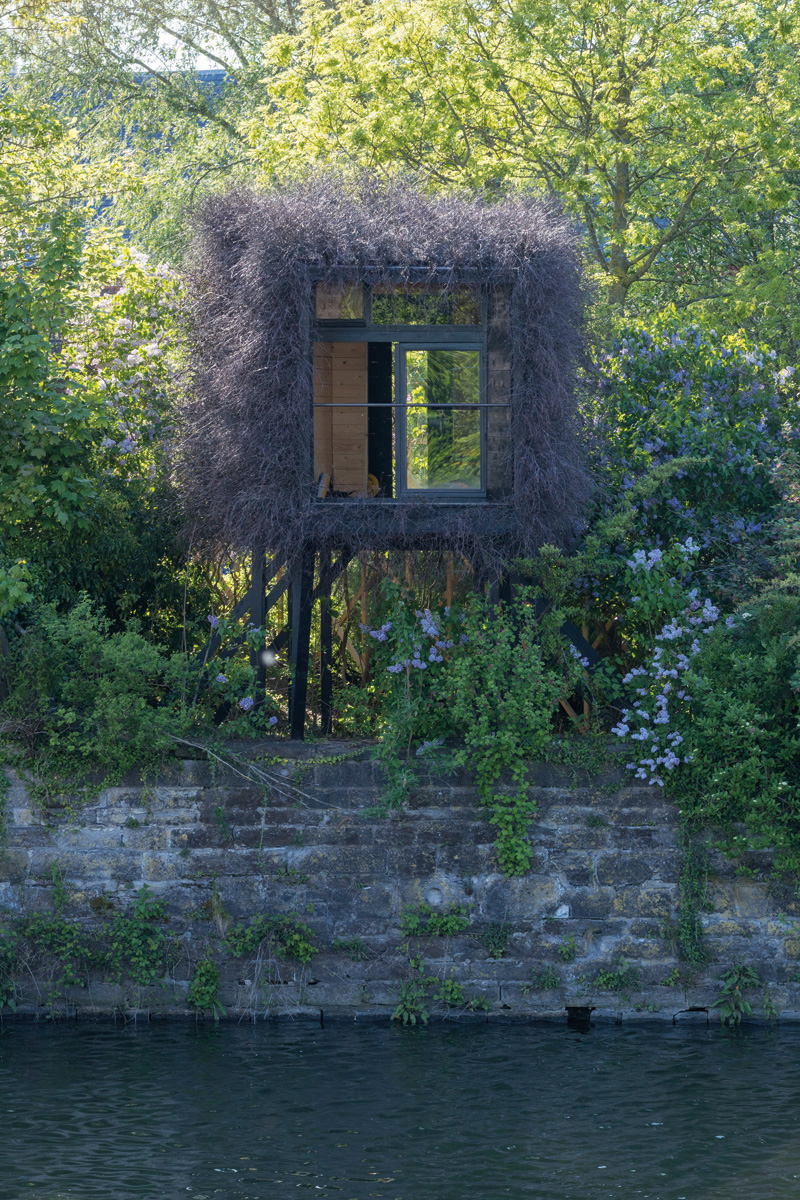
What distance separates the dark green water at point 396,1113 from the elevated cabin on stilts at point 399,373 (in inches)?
107

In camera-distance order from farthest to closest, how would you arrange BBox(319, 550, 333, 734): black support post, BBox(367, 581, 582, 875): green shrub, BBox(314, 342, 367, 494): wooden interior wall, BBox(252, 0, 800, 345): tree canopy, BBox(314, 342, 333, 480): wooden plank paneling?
BBox(252, 0, 800, 345): tree canopy, BBox(319, 550, 333, 734): black support post, BBox(314, 342, 367, 494): wooden interior wall, BBox(314, 342, 333, 480): wooden plank paneling, BBox(367, 581, 582, 875): green shrub

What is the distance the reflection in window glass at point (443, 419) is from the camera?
9945 mm

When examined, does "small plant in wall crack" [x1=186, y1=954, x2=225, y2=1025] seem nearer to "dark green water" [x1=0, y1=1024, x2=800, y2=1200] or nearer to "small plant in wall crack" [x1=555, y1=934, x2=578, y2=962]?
"dark green water" [x1=0, y1=1024, x2=800, y2=1200]

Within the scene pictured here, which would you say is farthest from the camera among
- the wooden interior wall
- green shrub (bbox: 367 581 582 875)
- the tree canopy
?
the tree canopy

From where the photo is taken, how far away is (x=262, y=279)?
31.6ft

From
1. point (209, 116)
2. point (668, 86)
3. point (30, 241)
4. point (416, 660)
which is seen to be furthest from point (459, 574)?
point (209, 116)

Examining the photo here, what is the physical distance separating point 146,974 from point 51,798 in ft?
4.41

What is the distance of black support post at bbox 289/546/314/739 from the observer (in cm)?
1005

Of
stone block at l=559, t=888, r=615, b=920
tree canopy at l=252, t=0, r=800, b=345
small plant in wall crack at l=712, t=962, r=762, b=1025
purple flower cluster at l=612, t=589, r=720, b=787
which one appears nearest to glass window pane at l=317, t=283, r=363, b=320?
purple flower cluster at l=612, t=589, r=720, b=787

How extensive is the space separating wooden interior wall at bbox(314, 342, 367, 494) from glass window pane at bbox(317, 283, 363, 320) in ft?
1.73

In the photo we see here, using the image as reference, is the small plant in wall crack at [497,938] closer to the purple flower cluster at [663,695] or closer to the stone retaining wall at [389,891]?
the stone retaining wall at [389,891]

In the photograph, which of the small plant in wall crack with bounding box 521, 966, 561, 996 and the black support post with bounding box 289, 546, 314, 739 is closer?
the small plant in wall crack with bounding box 521, 966, 561, 996

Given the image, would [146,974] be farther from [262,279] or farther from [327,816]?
[262,279]

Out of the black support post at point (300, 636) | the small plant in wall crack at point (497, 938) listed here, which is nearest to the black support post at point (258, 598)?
the black support post at point (300, 636)
